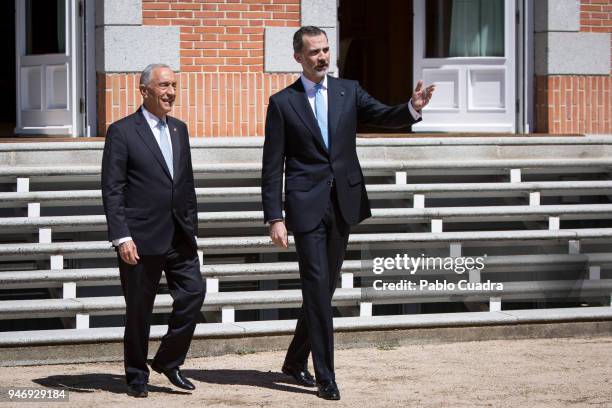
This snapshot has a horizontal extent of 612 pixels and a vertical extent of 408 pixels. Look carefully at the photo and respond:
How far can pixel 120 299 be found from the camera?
9.48 m

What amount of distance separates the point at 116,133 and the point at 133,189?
35cm

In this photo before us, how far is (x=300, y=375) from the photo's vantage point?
8.23m

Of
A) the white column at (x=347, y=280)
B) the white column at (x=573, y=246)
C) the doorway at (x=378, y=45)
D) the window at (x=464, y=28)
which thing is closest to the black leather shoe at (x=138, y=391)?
the white column at (x=347, y=280)

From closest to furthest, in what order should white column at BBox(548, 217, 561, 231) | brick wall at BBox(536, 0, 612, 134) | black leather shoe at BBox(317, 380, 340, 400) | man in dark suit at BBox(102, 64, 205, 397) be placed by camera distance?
black leather shoe at BBox(317, 380, 340, 400), man in dark suit at BBox(102, 64, 205, 397), white column at BBox(548, 217, 561, 231), brick wall at BBox(536, 0, 612, 134)

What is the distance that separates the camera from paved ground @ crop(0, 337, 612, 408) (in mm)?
7715

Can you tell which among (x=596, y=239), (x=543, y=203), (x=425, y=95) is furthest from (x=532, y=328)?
(x=425, y=95)

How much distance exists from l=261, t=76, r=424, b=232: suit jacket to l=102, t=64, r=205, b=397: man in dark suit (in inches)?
21.4

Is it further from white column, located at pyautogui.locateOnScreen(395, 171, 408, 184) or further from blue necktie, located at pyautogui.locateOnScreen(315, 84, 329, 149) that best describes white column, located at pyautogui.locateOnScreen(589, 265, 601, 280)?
blue necktie, located at pyautogui.locateOnScreen(315, 84, 329, 149)

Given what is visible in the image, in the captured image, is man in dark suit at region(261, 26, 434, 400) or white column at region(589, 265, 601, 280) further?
white column at region(589, 265, 601, 280)

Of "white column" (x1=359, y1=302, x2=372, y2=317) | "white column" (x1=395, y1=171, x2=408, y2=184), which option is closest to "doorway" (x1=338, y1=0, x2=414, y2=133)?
"white column" (x1=395, y1=171, x2=408, y2=184)

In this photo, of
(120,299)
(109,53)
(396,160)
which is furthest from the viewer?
Result: (109,53)

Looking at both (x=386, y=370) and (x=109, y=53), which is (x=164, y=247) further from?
(x=109, y=53)

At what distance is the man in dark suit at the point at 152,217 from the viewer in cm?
779

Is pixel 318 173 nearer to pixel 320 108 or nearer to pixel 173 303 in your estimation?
pixel 320 108
